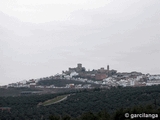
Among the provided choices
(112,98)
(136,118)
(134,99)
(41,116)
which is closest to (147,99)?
(134,99)

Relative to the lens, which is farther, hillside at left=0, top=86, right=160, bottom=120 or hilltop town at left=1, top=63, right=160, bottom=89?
hilltop town at left=1, top=63, right=160, bottom=89

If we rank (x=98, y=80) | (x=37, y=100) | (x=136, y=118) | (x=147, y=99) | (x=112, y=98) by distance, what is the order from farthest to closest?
(x=98, y=80), (x=37, y=100), (x=112, y=98), (x=147, y=99), (x=136, y=118)

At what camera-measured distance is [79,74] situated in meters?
96.2

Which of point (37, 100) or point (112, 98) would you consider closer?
point (112, 98)

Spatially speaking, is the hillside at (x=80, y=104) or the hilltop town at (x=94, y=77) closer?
the hillside at (x=80, y=104)

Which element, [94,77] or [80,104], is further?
[94,77]

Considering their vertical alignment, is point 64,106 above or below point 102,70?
below

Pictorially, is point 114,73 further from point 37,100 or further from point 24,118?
point 24,118

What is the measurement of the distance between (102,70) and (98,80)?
14.1 m

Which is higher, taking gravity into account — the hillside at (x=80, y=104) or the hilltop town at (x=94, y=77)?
the hilltop town at (x=94, y=77)

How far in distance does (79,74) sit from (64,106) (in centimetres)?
6431

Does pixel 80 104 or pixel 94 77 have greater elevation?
pixel 94 77

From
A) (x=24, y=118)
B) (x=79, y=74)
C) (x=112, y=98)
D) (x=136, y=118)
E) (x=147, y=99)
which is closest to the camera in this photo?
(x=136, y=118)

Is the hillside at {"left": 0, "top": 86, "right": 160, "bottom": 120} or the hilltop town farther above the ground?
the hilltop town
